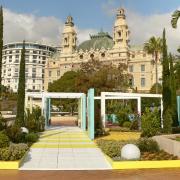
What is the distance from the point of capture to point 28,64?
168 meters

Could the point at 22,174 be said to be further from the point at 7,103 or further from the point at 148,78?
the point at 148,78

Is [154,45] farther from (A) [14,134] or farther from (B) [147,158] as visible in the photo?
(B) [147,158]

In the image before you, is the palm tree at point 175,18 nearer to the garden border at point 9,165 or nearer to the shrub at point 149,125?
the shrub at point 149,125

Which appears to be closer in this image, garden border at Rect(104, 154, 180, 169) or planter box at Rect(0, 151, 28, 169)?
planter box at Rect(0, 151, 28, 169)

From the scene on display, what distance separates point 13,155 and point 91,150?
428cm

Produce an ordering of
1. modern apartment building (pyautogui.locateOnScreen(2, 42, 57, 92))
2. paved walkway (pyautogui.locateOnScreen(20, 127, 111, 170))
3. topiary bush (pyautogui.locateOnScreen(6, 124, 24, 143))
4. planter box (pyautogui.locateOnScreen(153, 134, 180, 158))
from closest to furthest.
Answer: paved walkway (pyautogui.locateOnScreen(20, 127, 111, 170)) → planter box (pyautogui.locateOnScreen(153, 134, 180, 158)) → topiary bush (pyautogui.locateOnScreen(6, 124, 24, 143)) → modern apartment building (pyautogui.locateOnScreen(2, 42, 57, 92))

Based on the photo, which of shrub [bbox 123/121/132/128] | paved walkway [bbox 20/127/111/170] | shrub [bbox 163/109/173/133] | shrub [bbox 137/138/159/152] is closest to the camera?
paved walkway [bbox 20/127/111/170]

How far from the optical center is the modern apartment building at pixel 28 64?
161625 mm

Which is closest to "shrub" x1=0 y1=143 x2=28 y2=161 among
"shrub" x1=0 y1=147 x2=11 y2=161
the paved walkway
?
"shrub" x1=0 y1=147 x2=11 y2=161

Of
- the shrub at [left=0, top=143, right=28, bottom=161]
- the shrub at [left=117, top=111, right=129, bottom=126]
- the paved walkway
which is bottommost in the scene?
the paved walkway

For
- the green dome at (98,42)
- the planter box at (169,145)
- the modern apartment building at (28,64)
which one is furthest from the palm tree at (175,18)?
the modern apartment building at (28,64)

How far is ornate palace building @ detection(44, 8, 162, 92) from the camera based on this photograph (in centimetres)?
10281

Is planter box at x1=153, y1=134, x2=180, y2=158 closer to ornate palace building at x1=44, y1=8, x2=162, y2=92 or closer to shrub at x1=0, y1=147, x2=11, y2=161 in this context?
shrub at x1=0, y1=147, x2=11, y2=161

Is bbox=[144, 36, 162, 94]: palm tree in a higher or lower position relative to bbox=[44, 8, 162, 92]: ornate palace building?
lower
